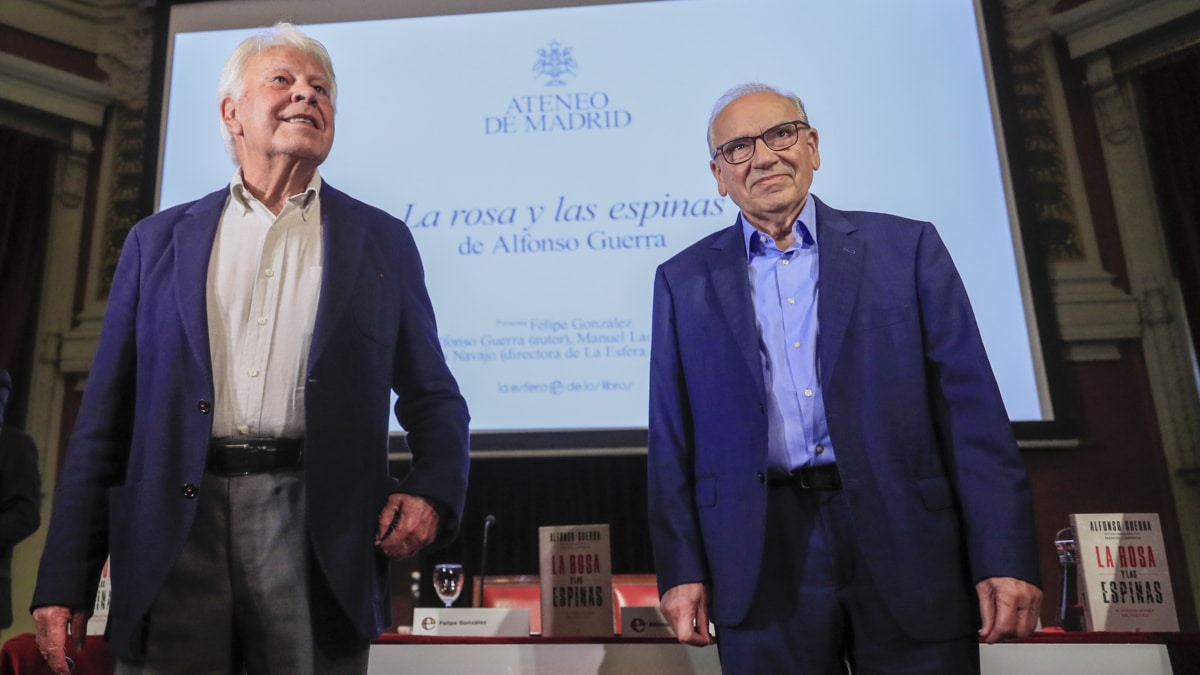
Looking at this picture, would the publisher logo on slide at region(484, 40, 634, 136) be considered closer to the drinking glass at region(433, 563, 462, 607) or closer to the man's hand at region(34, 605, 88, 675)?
the drinking glass at region(433, 563, 462, 607)

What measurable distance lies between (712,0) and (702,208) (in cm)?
87

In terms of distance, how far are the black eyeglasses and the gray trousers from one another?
959 millimetres

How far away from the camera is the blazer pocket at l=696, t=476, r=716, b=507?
1.51m

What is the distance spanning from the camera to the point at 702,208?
333 centimetres

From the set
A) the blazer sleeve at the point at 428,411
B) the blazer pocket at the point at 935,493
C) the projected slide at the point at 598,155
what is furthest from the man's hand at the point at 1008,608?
the projected slide at the point at 598,155

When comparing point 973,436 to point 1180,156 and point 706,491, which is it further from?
point 1180,156

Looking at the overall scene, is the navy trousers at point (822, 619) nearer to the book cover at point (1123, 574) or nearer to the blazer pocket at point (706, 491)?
the blazer pocket at point (706, 491)

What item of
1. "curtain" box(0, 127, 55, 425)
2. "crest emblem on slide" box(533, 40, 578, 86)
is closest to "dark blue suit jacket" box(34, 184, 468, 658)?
"crest emblem on slide" box(533, 40, 578, 86)

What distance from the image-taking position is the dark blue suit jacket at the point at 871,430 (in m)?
1.38

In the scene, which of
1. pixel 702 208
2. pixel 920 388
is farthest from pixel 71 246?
pixel 920 388

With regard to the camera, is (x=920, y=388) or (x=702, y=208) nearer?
(x=920, y=388)

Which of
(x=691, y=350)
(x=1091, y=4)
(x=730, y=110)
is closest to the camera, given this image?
(x=691, y=350)

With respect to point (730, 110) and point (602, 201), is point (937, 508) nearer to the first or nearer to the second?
point (730, 110)

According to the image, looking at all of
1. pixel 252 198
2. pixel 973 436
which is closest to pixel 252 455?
pixel 252 198
